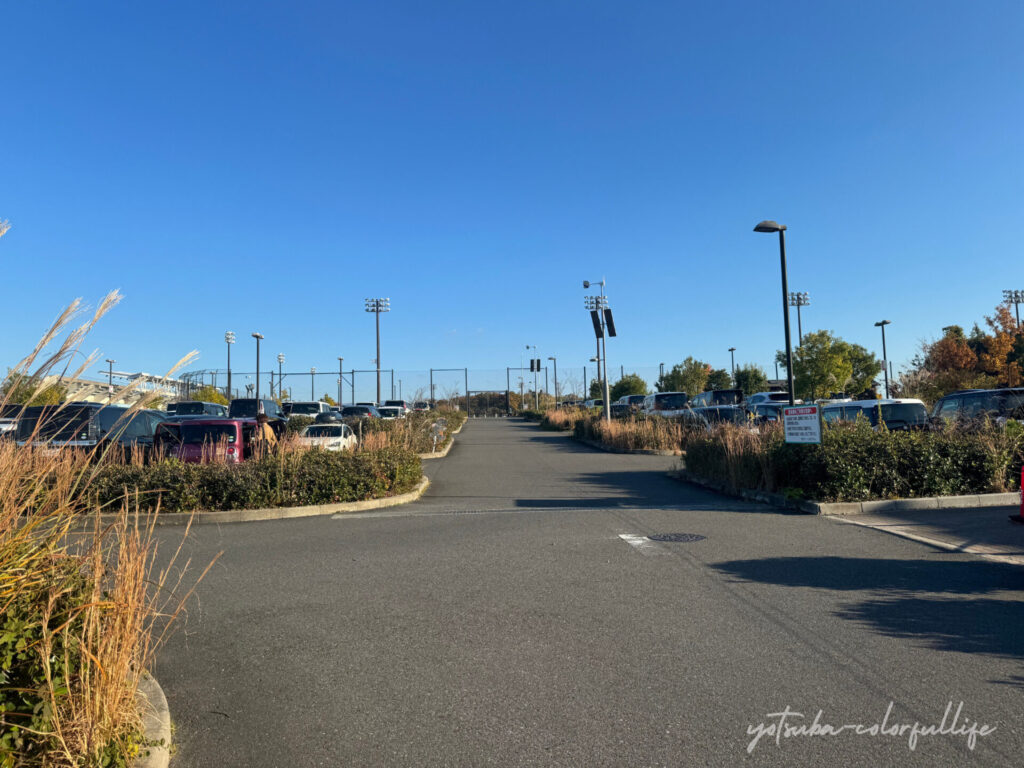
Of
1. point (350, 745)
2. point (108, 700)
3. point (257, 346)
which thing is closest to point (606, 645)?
point (350, 745)

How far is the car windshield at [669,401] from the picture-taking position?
32969mm

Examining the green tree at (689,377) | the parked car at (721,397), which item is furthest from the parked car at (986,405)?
the green tree at (689,377)

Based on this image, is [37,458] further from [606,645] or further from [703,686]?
[703,686]

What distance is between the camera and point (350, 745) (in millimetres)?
3730

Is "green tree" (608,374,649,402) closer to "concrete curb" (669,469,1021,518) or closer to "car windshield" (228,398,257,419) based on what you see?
"car windshield" (228,398,257,419)

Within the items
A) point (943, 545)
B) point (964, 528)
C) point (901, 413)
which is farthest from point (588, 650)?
point (901, 413)

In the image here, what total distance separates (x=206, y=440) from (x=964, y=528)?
1209 centimetres

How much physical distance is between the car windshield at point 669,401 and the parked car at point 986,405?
15.8 m

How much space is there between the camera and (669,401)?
33938 mm

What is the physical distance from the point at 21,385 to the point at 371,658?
2.65 meters

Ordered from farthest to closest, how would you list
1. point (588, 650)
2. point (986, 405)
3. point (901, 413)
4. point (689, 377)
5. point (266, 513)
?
1. point (689, 377)
2. point (901, 413)
3. point (986, 405)
4. point (266, 513)
5. point (588, 650)

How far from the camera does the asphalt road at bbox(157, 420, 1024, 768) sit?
12.2ft

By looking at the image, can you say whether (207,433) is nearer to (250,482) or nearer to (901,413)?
(250,482)

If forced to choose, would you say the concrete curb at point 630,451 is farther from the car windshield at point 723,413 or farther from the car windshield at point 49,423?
the car windshield at point 49,423
